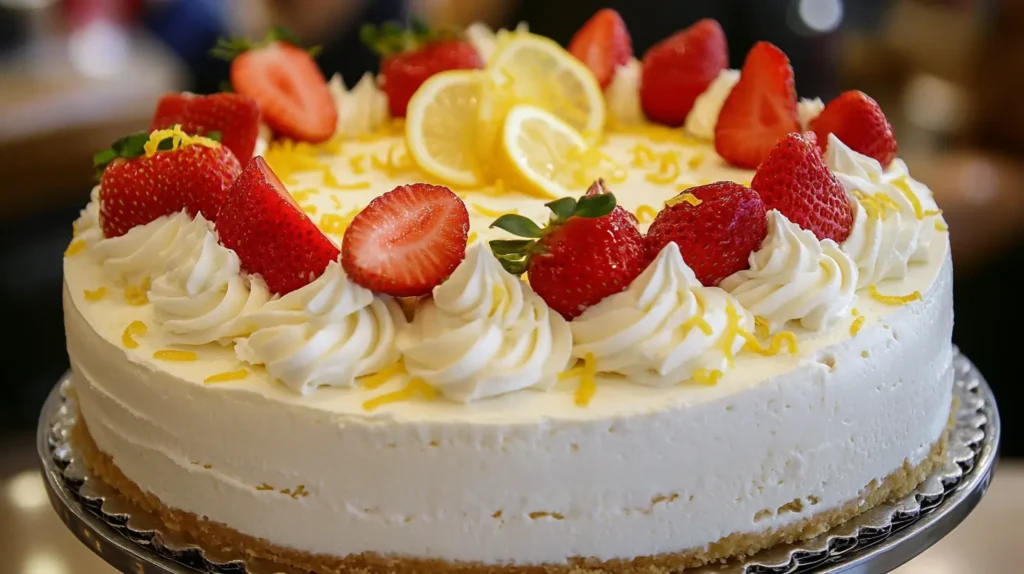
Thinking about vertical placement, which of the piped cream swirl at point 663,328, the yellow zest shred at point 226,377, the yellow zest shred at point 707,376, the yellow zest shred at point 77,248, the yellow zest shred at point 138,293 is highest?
the piped cream swirl at point 663,328

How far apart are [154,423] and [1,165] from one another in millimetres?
3528

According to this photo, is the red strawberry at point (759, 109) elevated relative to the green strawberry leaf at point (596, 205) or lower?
lower

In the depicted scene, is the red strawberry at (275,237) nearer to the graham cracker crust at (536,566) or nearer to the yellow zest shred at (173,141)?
the yellow zest shred at (173,141)

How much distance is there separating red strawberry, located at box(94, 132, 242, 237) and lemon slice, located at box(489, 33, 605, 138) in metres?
0.95

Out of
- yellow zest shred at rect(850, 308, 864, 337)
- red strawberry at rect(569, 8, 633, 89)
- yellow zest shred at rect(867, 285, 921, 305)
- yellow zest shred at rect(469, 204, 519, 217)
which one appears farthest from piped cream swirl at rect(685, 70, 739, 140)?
yellow zest shred at rect(850, 308, 864, 337)

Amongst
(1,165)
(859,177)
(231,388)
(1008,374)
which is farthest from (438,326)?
(1,165)

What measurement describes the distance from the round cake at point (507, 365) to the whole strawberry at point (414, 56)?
998mm

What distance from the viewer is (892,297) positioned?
202cm

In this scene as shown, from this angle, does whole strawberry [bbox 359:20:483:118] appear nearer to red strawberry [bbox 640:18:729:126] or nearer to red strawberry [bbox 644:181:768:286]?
red strawberry [bbox 640:18:729:126]

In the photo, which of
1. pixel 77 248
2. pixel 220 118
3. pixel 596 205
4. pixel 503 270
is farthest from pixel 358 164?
pixel 596 205

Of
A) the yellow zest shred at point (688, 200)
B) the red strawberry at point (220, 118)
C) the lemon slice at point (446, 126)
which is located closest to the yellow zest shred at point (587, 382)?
the yellow zest shred at point (688, 200)

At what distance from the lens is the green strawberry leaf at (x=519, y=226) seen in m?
1.80

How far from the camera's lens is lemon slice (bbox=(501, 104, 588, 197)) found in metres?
2.54

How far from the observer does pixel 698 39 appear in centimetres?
308
